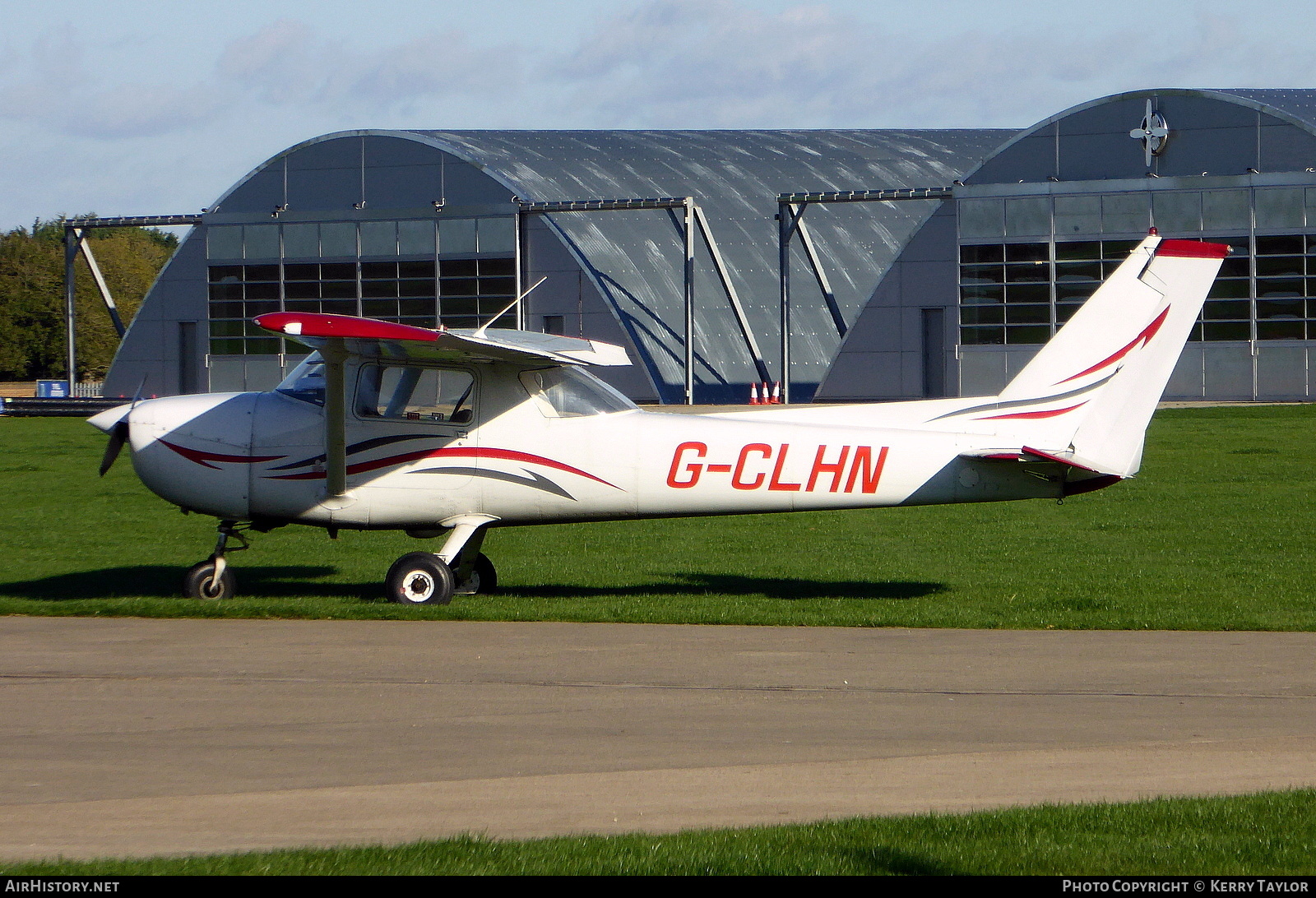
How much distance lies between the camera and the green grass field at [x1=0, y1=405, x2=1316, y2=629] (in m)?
11.5

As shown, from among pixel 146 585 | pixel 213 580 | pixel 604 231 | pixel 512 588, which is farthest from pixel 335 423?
pixel 604 231

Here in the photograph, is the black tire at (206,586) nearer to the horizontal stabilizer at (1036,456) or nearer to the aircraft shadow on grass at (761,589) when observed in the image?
the aircraft shadow on grass at (761,589)

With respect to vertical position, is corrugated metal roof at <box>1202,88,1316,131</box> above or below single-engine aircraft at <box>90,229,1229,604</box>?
above

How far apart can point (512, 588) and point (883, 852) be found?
8332 mm

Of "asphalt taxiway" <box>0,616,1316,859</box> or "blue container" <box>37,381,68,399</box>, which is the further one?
"blue container" <box>37,381,68,399</box>

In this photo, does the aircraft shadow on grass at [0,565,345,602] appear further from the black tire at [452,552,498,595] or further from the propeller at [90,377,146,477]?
the propeller at [90,377,146,477]

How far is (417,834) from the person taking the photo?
575cm

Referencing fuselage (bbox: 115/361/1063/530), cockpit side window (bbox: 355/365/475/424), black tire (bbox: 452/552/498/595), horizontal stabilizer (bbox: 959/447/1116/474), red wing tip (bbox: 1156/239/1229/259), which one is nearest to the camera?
horizontal stabilizer (bbox: 959/447/1116/474)

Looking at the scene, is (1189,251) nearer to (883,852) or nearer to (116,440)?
(883,852)

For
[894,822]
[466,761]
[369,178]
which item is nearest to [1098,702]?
[894,822]

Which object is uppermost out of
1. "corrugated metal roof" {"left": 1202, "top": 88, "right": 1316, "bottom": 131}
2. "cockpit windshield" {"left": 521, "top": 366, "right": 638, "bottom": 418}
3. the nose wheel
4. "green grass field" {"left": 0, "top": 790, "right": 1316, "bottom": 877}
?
"corrugated metal roof" {"left": 1202, "top": 88, "right": 1316, "bottom": 131}

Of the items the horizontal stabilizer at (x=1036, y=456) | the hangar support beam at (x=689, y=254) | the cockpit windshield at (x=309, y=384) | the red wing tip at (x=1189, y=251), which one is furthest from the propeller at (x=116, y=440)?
the hangar support beam at (x=689, y=254)

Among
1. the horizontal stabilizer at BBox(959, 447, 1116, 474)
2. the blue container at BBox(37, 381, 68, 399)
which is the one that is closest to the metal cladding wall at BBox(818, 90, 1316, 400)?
the horizontal stabilizer at BBox(959, 447, 1116, 474)

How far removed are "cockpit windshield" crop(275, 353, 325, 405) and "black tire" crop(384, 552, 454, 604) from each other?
1.56 meters
